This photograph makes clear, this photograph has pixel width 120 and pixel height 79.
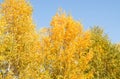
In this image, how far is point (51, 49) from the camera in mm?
29047

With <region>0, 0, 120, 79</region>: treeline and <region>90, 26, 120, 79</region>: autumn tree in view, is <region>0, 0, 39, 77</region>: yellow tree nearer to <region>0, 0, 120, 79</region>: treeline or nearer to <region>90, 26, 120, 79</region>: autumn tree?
<region>0, 0, 120, 79</region>: treeline

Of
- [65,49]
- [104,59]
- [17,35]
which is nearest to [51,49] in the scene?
[65,49]

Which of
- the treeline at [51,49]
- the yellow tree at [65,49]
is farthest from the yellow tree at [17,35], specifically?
the yellow tree at [65,49]

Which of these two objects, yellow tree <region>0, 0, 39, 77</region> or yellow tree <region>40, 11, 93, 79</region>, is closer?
yellow tree <region>0, 0, 39, 77</region>

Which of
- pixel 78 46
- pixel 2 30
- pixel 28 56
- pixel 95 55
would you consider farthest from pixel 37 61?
pixel 95 55

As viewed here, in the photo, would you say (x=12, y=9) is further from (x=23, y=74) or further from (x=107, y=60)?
(x=107, y=60)

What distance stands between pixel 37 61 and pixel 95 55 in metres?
10.3

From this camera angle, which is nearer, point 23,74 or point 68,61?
point 23,74

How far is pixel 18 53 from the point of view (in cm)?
2408

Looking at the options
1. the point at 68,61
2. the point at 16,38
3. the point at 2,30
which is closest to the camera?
the point at 2,30

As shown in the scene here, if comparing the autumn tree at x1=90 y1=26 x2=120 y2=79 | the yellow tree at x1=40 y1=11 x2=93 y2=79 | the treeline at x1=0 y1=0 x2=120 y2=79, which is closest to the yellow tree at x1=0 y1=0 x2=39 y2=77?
the treeline at x1=0 y1=0 x2=120 y2=79

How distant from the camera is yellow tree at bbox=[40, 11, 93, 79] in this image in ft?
94.6

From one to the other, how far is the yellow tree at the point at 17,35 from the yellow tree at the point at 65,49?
3517 millimetres

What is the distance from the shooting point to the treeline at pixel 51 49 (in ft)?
78.8
